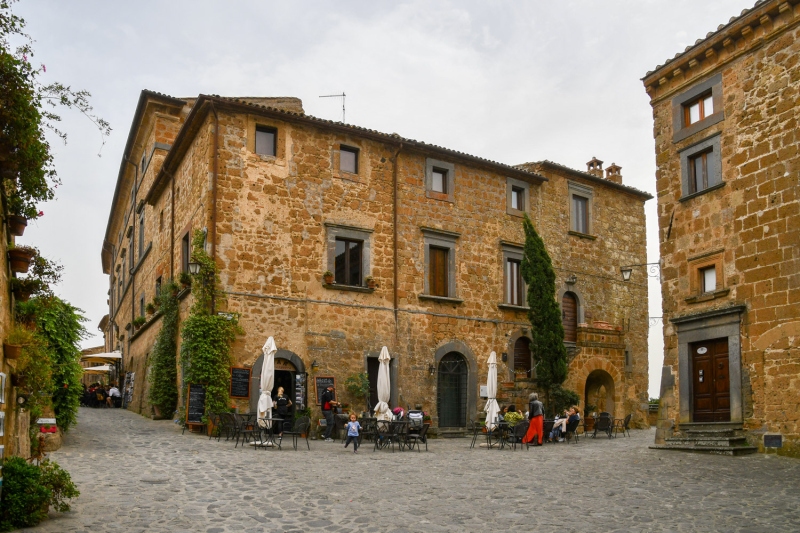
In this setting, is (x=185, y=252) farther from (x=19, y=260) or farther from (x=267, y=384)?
(x=19, y=260)

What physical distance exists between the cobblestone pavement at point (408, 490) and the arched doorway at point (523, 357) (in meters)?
7.63

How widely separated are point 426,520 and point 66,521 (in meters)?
4.02

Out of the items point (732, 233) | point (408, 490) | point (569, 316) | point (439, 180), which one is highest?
point (439, 180)

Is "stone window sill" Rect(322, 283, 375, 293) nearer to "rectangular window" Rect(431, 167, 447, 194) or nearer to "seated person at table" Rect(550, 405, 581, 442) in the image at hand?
"rectangular window" Rect(431, 167, 447, 194)

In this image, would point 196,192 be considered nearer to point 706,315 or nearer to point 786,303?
point 706,315

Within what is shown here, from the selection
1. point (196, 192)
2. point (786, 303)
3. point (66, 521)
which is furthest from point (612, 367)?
point (66, 521)

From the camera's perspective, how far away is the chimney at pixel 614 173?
28.7 metres

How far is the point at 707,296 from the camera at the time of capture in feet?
54.3

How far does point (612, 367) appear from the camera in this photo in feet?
80.4

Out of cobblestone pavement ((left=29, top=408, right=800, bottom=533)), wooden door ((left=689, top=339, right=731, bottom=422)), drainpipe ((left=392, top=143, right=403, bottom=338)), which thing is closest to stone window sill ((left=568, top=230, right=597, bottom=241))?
drainpipe ((left=392, top=143, right=403, bottom=338))

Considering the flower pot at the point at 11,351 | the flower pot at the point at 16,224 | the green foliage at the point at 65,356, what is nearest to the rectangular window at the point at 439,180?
the green foliage at the point at 65,356

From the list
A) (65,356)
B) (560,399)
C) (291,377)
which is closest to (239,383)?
(291,377)

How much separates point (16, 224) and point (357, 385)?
1204cm

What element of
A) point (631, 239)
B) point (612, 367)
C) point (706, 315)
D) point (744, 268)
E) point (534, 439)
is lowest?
point (534, 439)
